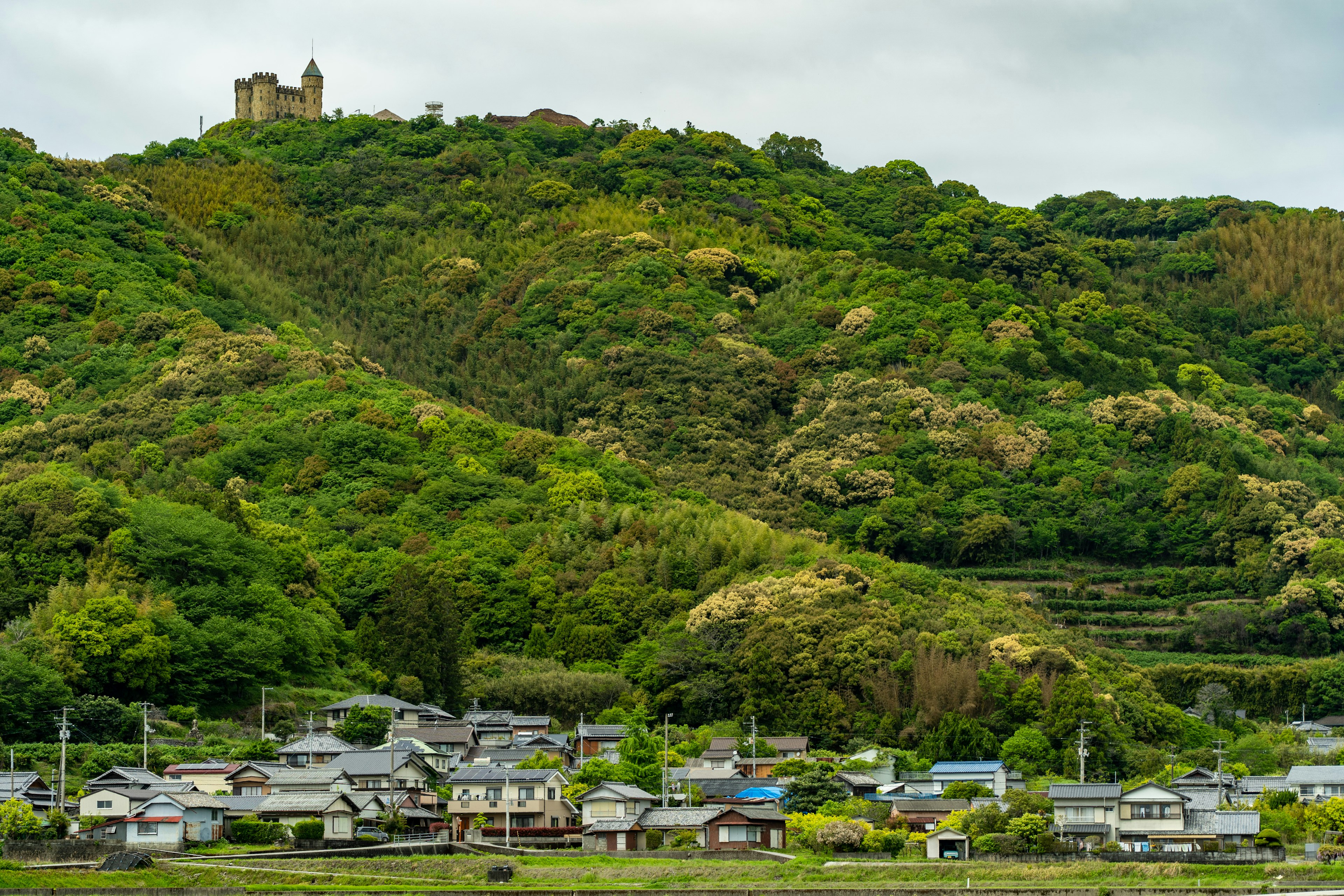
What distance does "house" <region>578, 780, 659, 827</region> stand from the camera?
5716cm

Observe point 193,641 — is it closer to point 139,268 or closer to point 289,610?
point 289,610

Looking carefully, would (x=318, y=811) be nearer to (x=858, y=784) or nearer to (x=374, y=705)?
(x=374, y=705)

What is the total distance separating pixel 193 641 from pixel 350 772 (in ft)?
54.4

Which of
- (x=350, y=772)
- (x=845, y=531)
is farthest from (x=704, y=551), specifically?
(x=350, y=772)

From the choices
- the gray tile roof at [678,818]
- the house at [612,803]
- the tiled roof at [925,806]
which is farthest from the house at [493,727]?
the tiled roof at [925,806]

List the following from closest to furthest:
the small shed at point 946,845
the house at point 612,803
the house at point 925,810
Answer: the small shed at point 946,845 < the house at point 612,803 < the house at point 925,810

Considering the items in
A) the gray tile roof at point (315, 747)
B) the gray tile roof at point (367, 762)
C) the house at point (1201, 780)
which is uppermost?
the gray tile roof at point (315, 747)

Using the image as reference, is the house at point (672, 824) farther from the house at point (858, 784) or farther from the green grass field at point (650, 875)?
the house at point (858, 784)

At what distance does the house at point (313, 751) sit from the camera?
62844 mm

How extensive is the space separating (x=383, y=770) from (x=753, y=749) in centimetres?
1480

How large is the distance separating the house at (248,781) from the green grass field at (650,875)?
7.79 metres

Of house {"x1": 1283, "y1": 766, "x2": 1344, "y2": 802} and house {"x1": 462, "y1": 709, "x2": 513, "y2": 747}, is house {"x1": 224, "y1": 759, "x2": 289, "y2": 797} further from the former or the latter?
house {"x1": 1283, "y1": 766, "x2": 1344, "y2": 802}

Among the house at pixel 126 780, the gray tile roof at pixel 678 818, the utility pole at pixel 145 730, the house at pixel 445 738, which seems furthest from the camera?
the house at pixel 445 738

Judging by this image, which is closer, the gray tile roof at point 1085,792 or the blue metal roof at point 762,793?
the gray tile roof at point 1085,792
